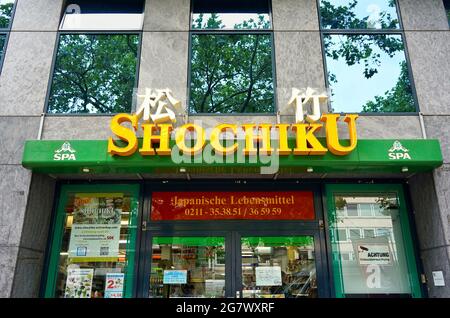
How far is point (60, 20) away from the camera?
7.86m

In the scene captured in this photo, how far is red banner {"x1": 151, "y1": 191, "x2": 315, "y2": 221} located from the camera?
7.07m

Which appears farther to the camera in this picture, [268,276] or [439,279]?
[268,276]

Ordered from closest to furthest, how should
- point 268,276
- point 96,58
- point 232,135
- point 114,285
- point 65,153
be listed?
point 65,153, point 232,135, point 114,285, point 268,276, point 96,58

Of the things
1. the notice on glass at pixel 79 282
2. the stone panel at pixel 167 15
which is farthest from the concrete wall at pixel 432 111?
the notice on glass at pixel 79 282

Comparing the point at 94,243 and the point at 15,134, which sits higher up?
the point at 15,134

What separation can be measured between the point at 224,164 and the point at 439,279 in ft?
13.4

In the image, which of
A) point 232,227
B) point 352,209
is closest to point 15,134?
point 232,227

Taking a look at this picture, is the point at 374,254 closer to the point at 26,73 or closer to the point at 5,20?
the point at 26,73

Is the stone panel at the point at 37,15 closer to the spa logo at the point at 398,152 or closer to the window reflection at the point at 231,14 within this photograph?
the window reflection at the point at 231,14

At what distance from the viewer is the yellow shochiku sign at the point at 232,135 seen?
20.3 ft

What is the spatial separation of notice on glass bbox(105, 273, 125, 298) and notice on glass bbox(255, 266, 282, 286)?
2.43 m

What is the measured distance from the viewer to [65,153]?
631 centimetres
